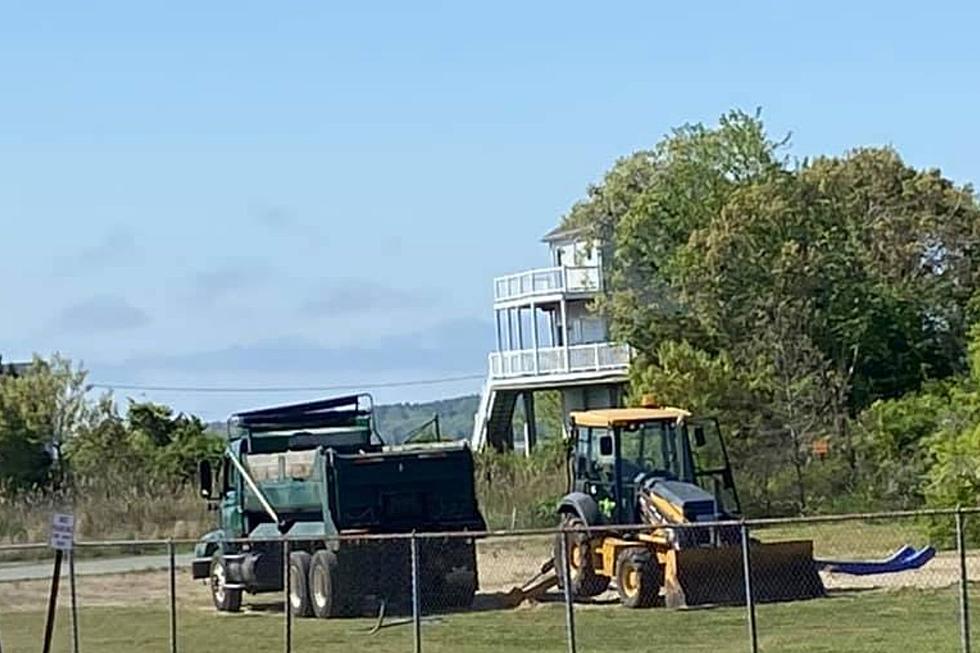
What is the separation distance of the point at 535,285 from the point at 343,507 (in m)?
42.7

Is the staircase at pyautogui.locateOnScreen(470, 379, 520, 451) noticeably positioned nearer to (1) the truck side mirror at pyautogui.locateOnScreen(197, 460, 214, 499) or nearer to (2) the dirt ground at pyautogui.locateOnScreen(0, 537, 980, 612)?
(2) the dirt ground at pyautogui.locateOnScreen(0, 537, 980, 612)

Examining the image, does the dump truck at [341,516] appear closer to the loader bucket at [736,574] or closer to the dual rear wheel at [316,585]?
the dual rear wheel at [316,585]

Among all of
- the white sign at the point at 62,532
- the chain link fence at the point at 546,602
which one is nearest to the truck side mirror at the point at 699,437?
the chain link fence at the point at 546,602

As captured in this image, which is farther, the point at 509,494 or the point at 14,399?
the point at 14,399

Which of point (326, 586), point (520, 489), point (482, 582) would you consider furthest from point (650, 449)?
point (520, 489)

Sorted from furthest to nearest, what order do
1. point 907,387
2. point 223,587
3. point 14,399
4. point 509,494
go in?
point 14,399 → point 907,387 → point 509,494 → point 223,587

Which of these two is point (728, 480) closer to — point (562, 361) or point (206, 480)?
point (206, 480)

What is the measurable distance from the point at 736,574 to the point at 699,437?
9.34ft

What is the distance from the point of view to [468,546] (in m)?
31.3

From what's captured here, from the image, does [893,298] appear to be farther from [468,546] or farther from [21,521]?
[468,546]

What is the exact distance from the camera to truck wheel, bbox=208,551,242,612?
33250mm

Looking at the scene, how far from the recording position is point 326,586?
30.4 metres

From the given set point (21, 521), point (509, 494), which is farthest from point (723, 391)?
point (21, 521)

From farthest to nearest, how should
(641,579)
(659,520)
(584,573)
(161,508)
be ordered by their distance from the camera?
1. (161,508)
2. (584,573)
3. (659,520)
4. (641,579)
